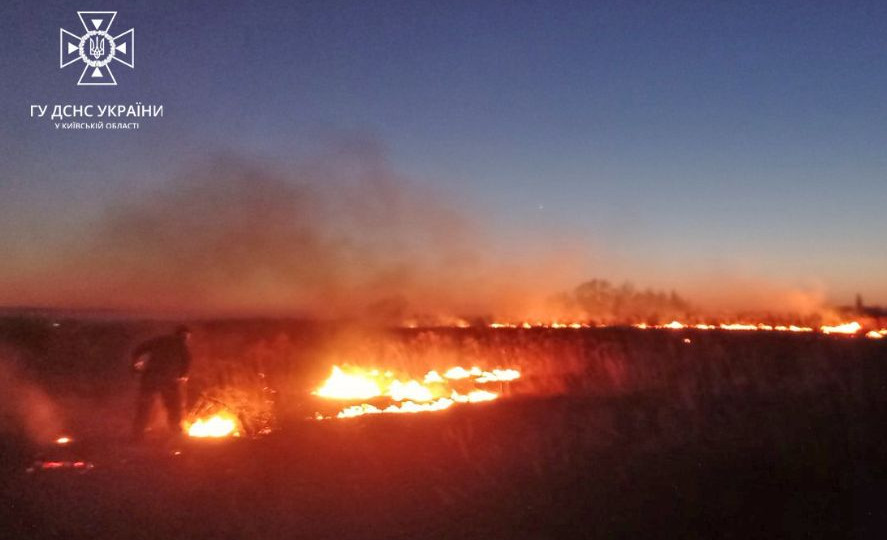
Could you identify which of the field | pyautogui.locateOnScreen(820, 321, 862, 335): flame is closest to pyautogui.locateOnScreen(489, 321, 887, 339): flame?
pyautogui.locateOnScreen(820, 321, 862, 335): flame

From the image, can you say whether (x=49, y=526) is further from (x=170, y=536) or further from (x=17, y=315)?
(x=17, y=315)

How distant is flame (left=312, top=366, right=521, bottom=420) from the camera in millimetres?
17609

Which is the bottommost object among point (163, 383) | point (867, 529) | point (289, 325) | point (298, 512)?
point (867, 529)

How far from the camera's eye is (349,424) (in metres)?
15.0

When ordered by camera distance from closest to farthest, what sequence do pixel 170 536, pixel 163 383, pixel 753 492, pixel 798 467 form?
pixel 170 536, pixel 753 492, pixel 798 467, pixel 163 383

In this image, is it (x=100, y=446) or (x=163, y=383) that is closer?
(x=100, y=446)

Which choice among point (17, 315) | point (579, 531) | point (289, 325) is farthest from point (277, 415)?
point (17, 315)

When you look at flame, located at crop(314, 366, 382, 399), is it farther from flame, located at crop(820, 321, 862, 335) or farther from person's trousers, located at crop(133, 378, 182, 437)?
flame, located at crop(820, 321, 862, 335)

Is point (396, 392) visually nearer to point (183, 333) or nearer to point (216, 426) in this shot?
point (183, 333)

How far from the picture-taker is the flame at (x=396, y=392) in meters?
17.6

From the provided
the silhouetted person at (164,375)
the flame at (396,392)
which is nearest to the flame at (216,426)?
the silhouetted person at (164,375)

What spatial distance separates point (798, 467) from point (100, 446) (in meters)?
9.87

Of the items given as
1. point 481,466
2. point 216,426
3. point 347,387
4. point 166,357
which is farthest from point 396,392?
point 481,466

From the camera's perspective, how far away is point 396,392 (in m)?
20.8
